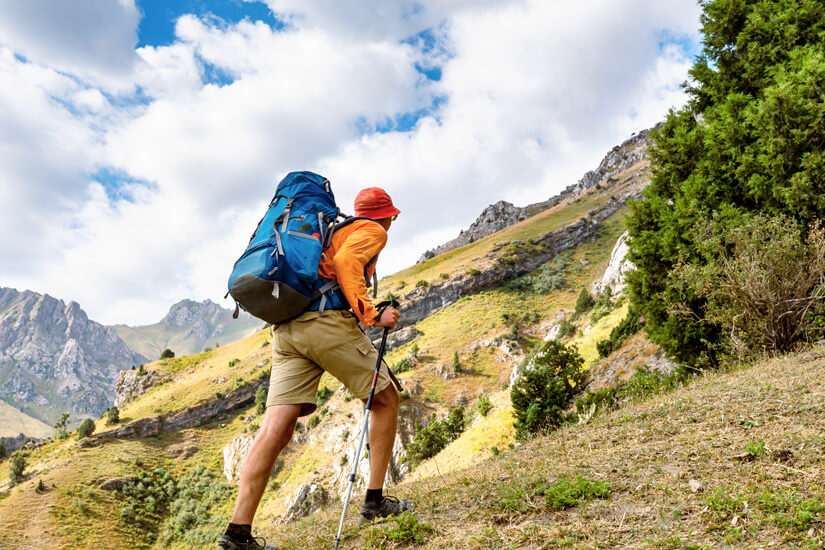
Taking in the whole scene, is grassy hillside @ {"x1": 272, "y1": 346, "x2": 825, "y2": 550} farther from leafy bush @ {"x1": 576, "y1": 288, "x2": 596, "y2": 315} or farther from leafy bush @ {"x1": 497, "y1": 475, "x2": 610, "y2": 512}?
leafy bush @ {"x1": 576, "y1": 288, "x2": 596, "y2": 315}

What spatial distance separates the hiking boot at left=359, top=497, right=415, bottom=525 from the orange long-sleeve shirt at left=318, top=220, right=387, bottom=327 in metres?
1.57

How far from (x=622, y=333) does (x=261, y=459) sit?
52.2 feet

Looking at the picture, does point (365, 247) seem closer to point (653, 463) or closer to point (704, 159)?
point (653, 463)

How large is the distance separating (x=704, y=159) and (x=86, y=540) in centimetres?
4289

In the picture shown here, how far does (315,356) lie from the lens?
341 cm

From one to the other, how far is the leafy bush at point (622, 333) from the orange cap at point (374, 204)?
14.3 m

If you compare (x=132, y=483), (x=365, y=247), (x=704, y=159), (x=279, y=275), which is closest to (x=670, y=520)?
(x=365, y=247)

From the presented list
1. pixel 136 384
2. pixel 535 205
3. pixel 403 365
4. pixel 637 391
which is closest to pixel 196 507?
pixel 403 365

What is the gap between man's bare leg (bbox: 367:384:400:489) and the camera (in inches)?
Result: 146

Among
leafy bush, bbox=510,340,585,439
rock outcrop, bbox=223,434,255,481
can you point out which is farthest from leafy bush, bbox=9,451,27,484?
leafy bush, bbox=510,340,585,439

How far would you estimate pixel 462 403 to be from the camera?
34.5m

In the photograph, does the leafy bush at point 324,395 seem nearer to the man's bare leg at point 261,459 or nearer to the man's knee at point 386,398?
the man's knee at point 386,398

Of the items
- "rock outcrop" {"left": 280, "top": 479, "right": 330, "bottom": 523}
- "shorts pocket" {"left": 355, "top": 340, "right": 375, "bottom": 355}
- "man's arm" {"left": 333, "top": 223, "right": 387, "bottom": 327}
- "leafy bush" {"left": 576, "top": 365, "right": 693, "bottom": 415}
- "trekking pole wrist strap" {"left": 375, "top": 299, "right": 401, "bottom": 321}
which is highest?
"man's arm" {"left": 333, "top": 223, "right": 387, "bottom": 327}

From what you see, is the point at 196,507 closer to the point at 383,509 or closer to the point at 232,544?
the point at 383,509
